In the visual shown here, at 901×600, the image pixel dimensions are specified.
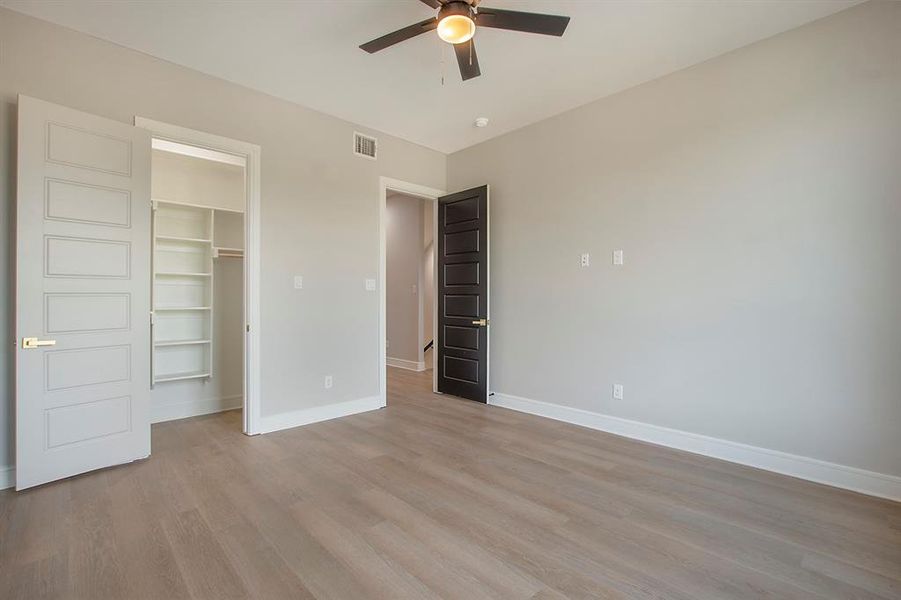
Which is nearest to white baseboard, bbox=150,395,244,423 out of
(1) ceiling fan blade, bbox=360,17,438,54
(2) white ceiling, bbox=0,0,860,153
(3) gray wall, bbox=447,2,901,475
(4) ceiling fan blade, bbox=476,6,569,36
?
(2) white ceiling, bbox=0,0,860,153

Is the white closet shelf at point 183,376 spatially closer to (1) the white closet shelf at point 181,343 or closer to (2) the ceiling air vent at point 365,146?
(1) the white closet shelf at point 181,343

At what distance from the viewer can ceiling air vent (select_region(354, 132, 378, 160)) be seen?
4188 mm

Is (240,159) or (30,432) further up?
(240,159)

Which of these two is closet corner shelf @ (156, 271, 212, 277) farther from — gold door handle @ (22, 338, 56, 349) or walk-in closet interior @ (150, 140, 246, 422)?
gold door handle @ (22, 338, 56, 349)

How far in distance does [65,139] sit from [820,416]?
16.9 ft

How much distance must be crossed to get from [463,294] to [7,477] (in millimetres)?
3806

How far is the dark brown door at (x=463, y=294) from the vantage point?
177 inches

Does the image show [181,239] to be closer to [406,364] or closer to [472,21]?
[472,21]

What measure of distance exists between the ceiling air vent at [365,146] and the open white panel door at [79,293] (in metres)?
1.82

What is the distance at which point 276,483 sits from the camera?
8.54 feet

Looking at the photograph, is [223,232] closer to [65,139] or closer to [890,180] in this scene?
[65,139]

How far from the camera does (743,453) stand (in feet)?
9.50

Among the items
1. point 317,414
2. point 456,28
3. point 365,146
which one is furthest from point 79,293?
point 456,28

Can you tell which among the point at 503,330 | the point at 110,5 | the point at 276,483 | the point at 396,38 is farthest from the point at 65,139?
the point at 503,330
